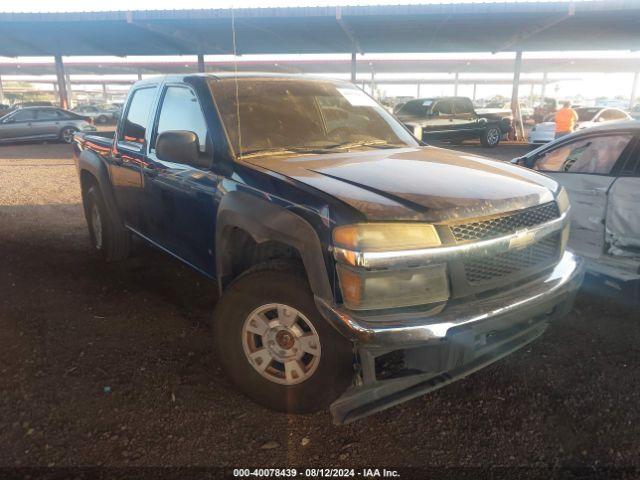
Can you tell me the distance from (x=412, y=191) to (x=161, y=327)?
2.23 m

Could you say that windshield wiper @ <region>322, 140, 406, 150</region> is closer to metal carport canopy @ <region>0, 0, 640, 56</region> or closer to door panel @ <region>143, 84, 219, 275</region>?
door panel @ <region>143, 84, 219, 275</region>

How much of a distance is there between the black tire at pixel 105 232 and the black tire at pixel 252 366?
2.50 metres

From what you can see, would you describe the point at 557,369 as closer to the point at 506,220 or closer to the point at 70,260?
the point at 506,220

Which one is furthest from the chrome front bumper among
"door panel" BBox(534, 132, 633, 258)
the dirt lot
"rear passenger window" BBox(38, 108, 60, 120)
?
"rear passenger window" BBox(38, 108, 60, 120)

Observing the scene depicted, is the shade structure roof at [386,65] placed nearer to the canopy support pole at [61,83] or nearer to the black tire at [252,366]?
the canopy support pole at [61,83]

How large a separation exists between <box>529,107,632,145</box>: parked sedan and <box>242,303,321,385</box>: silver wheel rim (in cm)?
1067

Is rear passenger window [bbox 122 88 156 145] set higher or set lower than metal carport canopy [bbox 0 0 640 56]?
lower

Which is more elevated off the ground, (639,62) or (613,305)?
(639,62)

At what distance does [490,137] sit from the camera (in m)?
16.9

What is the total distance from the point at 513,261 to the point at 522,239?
12 centimetres

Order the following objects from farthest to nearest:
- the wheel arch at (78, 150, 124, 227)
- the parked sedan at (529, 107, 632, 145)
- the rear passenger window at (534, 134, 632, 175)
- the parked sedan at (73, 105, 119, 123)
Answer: the parked sedan at (73, 105, 119, 123)
the parked sedan at (529, 107, 632, 145)
the wheel arch at (78, 150, 124, 227)
the rear passenger window at (534, 134, 632, 175)

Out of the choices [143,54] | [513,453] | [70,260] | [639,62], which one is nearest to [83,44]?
[143,54]

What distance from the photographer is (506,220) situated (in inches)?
92.0

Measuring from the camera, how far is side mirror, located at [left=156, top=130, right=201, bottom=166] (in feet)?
9.16
